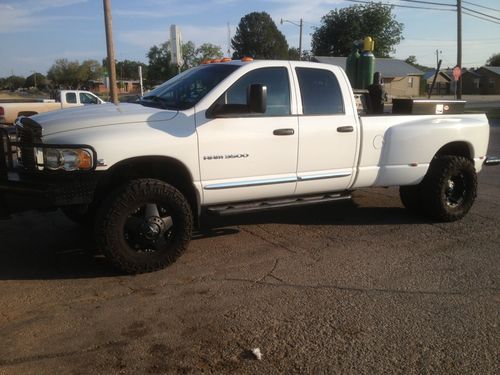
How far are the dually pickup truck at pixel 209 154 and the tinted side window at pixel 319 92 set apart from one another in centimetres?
1

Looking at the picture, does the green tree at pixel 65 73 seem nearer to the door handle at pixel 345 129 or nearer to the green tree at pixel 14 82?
the green tree at pixel 14 82

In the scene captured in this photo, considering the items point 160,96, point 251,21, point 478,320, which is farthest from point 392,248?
point 251,21

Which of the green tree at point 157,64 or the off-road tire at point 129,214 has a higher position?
the green tree at point 157,64

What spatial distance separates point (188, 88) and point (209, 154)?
0.90m

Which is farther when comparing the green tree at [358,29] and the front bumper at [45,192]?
the green tree at [358,29]

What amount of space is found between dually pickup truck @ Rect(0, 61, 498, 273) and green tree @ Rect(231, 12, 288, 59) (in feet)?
300

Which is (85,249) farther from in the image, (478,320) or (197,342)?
(478,320)

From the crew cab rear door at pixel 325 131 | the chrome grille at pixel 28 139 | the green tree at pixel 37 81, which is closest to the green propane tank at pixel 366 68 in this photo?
the crew cab rear door at pixel 325 131

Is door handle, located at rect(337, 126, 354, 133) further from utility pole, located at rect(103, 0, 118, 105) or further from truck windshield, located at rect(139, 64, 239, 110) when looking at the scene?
utility pole, located at rect(103, 0, 118, 105)

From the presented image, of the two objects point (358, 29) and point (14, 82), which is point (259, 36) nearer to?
point (358, 29)

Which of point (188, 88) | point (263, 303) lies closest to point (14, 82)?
point (188, 88)

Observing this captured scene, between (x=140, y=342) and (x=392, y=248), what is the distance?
9.97 feet

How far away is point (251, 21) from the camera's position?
10081cm

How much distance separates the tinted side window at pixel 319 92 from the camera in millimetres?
5332
